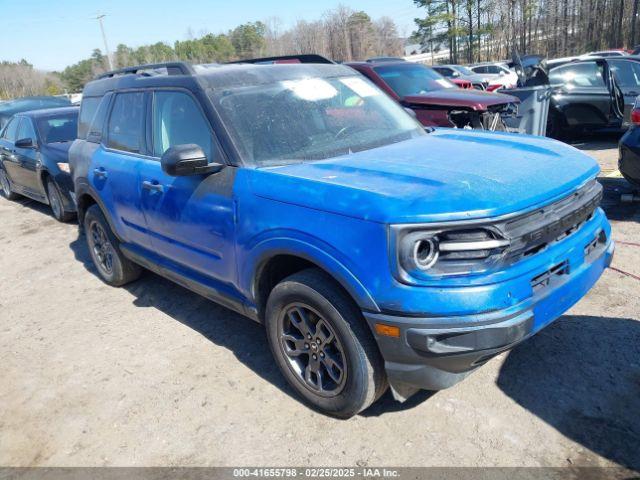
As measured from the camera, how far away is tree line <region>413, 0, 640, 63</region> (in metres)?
37.7

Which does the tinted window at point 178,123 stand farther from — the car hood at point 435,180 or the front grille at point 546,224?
the front grille at point 546,224

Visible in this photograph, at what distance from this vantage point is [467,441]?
9.09ft

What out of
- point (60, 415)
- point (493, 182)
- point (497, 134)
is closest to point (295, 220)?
point (493, 182)

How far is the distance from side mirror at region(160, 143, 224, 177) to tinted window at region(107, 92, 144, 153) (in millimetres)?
1124

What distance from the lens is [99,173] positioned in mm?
4676

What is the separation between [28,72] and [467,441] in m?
98.1

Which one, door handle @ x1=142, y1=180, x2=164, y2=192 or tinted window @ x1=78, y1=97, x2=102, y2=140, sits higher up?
tinted window @ x1=78, y1=97, x2=102, y2=140

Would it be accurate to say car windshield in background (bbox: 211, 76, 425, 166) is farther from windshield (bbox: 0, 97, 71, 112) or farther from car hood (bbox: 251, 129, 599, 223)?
windshield (bbox: 0, 97, 71, 112)

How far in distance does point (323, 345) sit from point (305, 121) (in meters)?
1.49

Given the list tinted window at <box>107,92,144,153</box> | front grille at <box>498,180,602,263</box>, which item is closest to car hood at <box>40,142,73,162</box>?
tinted window at <box>107,92,144,153</box>

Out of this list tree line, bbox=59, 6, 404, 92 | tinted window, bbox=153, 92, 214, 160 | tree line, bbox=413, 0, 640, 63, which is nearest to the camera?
tinted window, bbox=153, 92, 214, 160

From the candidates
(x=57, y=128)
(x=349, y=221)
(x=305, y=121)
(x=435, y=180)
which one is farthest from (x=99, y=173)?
(x=57, y=128)

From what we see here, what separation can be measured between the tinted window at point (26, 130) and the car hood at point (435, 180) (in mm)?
6792

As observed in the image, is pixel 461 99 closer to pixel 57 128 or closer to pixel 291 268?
pixel 291 268
